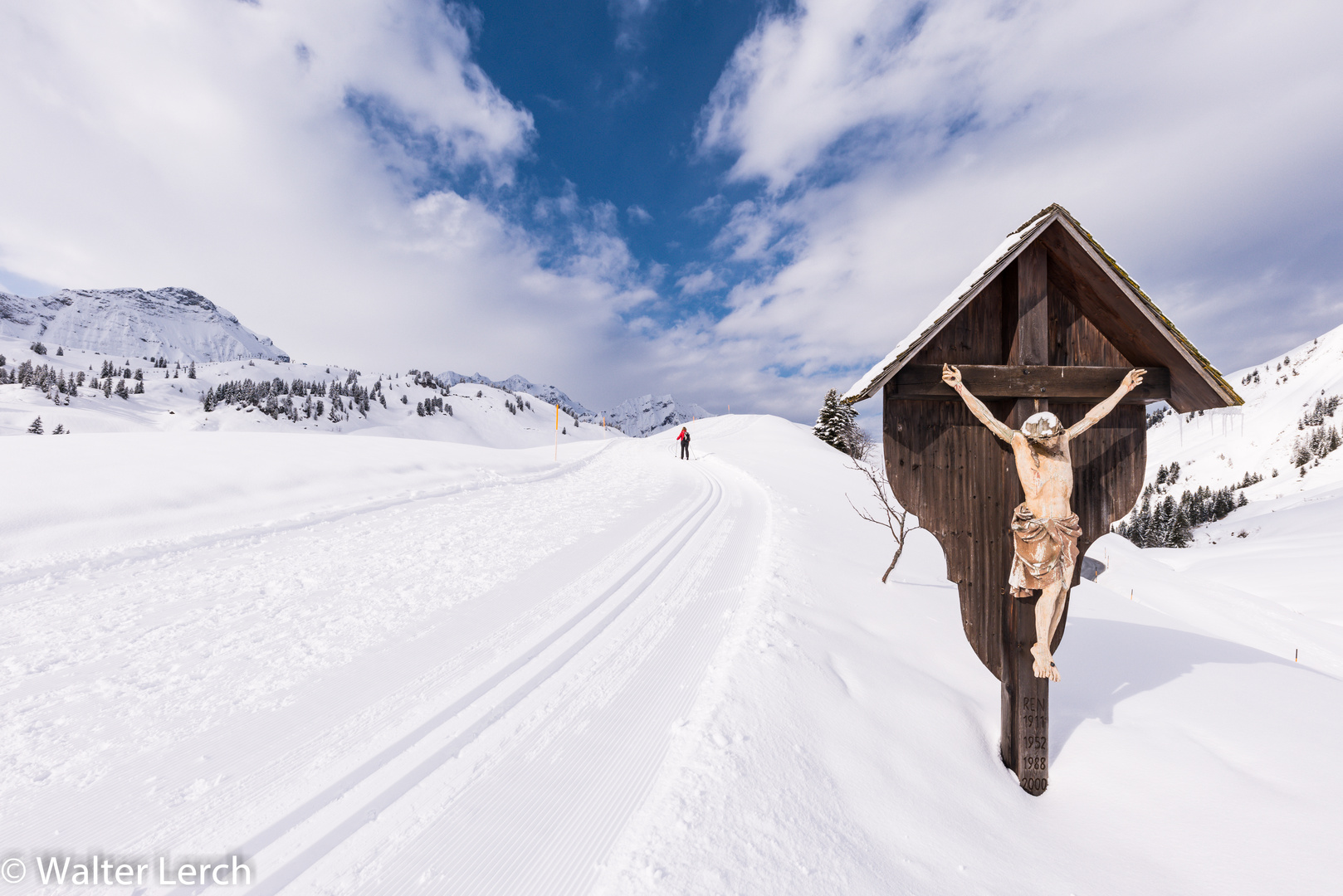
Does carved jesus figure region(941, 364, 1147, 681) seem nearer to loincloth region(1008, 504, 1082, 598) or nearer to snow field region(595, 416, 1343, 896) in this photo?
loincloth region(1008, 504, 1082, 598)

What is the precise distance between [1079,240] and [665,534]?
8.08 metres

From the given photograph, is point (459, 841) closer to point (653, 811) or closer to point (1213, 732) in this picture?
point (653, 811)

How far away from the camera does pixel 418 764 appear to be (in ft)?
11.6

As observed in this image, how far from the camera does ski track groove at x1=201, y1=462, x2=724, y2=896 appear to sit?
9.12ft

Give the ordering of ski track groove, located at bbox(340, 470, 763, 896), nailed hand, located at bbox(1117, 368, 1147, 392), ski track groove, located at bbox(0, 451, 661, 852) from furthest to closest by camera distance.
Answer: nailed hand, located at bbox(1117, 368, 1147, 392), ski track groove, located at bbox(0, 451, 661, 852), ski track groove, located at bbox(340, 470, 763, 896)

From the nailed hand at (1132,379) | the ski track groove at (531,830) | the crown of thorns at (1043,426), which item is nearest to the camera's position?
the ski track groove at (531,830)

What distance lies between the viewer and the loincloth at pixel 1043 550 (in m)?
3.38

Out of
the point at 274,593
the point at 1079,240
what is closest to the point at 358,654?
the point at 274,593

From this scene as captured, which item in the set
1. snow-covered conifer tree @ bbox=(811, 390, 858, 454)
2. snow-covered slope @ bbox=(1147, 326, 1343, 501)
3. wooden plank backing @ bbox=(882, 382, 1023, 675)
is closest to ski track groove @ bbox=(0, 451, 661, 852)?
wooden plank backing @ bbox=(882, 382, 1023, 675)

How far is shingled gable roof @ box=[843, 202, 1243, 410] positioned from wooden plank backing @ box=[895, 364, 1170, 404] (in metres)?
0.17

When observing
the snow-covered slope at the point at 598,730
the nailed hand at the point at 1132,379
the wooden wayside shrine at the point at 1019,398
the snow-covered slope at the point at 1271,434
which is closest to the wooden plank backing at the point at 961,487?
the wooden wayside shrine at the point at 1019,398

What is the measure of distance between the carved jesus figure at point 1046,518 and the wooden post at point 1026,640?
12 centimetres

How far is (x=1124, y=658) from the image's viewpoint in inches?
218

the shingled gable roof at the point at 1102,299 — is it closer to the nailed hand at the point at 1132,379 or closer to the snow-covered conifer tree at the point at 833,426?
the nailed hand at the point at 1132,379
